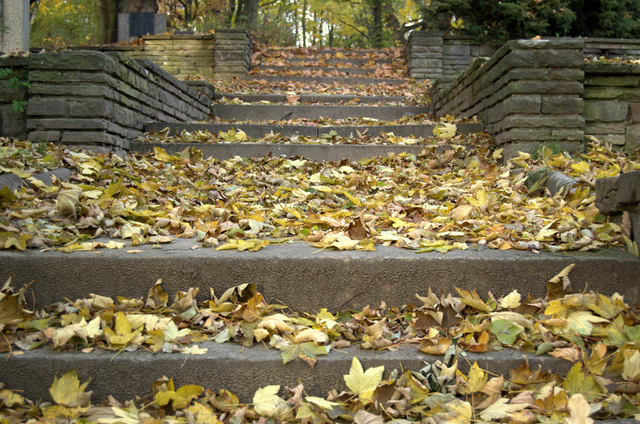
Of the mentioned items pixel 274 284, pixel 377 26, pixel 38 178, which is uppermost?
pixel 377 26

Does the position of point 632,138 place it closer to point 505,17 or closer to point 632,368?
point 632,368

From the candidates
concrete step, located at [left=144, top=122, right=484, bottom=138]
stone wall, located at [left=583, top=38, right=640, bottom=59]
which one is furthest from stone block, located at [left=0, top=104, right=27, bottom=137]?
stone wall, located at [left=583, top=38, right=640, bottom=59]

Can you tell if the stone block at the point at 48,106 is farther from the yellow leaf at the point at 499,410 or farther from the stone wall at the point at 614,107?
the stone wall at the point at 614,107

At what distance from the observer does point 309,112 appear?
17.8ft

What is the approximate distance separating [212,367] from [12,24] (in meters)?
5.76

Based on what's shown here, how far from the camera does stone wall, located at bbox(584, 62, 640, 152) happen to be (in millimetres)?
3488

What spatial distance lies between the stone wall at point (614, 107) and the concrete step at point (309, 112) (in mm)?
2361

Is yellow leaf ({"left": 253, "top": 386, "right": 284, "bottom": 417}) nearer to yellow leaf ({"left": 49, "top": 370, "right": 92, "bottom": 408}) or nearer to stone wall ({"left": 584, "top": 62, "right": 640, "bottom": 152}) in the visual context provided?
yellow leaf ({"left": 49, "top": 370, "right": 92, "bottom": 408})

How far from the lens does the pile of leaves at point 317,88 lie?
676 cm

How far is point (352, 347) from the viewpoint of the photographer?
154 cm

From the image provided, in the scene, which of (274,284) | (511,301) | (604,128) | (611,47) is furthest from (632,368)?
(611,47)

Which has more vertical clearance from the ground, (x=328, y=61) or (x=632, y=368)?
(x=328, y=61)

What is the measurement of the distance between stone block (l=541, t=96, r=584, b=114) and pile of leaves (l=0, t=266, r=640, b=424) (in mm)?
2044

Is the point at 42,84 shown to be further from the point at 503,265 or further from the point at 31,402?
the point at 503,265
